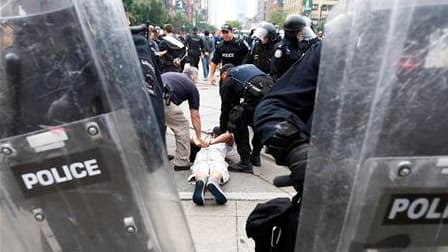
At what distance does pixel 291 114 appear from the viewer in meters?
1.57

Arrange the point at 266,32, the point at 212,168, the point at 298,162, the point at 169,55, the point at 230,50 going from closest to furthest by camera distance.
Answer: the point at 298,162 < the point at 212,168 < the point at 266,32 < the point at 169,55 < the point at 230,50

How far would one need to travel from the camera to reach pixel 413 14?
3.12 feet

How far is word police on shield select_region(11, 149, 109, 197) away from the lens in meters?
1.07

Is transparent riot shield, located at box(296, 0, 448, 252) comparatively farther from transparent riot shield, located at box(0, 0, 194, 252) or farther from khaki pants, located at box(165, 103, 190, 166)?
khaki pants, located at box(165, 103, 190, 166)

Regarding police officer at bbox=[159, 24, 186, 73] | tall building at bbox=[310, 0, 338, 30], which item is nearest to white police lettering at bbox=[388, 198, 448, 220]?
tall building at bbox=[310, 0, 338, 30]

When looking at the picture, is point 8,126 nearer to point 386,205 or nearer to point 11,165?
point 11,165

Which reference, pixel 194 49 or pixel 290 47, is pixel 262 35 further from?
pixel 194 49

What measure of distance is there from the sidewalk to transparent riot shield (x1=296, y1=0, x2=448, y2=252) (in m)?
2.28

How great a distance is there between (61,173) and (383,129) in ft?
2.58

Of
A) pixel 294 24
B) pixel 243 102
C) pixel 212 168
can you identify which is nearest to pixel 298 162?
pixel 212 168

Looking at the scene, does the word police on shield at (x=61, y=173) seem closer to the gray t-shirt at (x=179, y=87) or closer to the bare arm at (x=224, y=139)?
the gray t-shirt at (x=179, y=87)

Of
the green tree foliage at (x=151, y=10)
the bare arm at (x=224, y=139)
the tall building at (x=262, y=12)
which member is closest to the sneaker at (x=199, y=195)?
the bare arm at (x=224, y=139)

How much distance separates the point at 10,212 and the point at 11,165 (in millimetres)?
153

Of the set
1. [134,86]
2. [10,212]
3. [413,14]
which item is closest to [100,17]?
[134,86]
